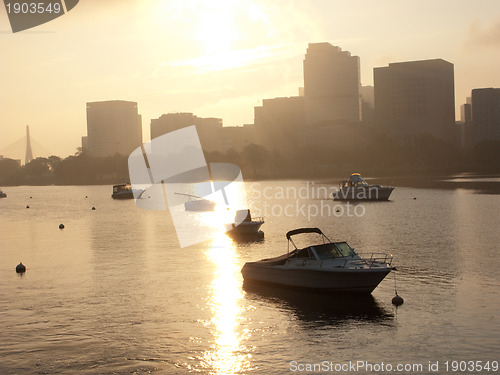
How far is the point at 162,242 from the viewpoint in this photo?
85.2 meters

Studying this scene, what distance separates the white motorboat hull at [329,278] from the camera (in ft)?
146

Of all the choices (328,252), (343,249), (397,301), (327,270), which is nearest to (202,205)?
(343,249)

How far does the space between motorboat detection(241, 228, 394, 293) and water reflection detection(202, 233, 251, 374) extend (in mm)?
3626

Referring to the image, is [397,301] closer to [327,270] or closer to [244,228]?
[327,270]

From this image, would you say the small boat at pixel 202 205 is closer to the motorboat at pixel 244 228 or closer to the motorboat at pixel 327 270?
the motorboat at pixel 244 228

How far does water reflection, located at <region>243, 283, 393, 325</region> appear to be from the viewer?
41219 mm

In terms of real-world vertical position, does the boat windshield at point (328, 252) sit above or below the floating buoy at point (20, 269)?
above

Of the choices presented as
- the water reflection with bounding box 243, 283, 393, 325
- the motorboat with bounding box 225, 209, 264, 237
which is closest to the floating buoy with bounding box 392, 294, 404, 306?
the water reflection with bounding box 243, 283, 393, 325

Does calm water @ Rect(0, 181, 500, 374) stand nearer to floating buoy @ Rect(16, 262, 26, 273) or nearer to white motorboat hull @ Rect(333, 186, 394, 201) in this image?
floating buoy @ Rect(16, 262, 26, 273)

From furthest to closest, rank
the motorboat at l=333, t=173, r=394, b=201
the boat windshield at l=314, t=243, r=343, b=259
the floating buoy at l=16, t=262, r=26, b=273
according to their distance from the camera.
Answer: the motorboat at l=333, t=173, r=394, b=201 → the floating buoy at l=16, t=262, r=26, b=273 → the boat windshield at l=314, t=243, r=343, b=259

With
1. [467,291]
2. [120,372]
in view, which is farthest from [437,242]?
[120,372]

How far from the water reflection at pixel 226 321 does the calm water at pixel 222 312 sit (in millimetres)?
108

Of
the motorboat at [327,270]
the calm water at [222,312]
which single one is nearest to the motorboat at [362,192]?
the calm water at [222,312]

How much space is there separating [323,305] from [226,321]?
279 inches
